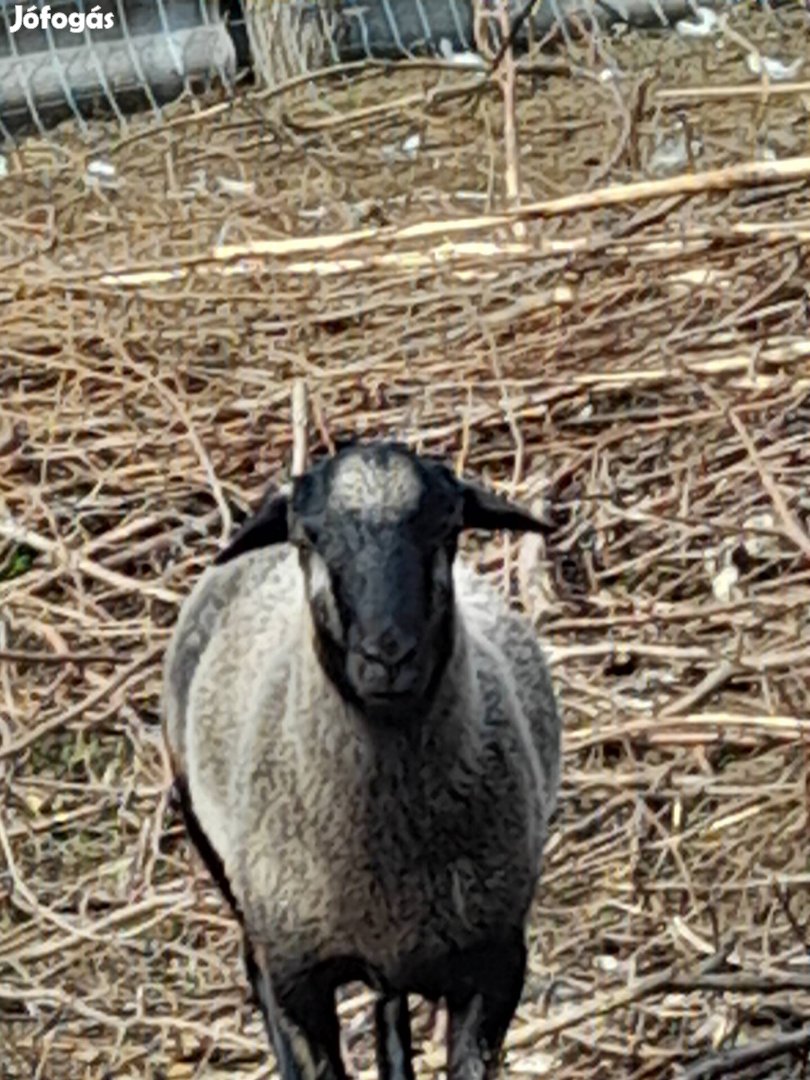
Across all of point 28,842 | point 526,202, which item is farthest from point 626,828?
point 526,202

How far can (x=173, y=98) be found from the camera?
1265cm

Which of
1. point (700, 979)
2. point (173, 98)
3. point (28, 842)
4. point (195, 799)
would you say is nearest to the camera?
point (195, 799)

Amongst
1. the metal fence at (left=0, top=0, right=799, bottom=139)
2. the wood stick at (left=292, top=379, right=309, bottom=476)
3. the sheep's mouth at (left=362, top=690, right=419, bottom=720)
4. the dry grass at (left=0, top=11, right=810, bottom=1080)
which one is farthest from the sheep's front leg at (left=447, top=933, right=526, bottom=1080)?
the metal fence at (left=0, top=0, right=799, bottom=139)

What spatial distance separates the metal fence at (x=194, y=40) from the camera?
12.4 metres

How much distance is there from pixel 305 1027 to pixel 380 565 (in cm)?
88

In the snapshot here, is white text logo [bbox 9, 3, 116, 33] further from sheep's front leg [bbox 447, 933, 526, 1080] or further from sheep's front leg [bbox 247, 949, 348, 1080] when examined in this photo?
sheep's front leg [bbox 447, 933, 526, 1080]

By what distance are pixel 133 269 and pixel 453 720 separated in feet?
15.8

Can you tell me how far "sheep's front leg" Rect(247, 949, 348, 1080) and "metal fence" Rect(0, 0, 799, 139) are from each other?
7.65 meters

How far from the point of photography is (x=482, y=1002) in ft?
16.0

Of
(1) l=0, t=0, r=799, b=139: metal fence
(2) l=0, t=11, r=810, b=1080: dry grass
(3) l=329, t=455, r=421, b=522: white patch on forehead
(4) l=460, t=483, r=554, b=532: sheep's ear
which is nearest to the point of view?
(3) l=329, t=455, r=421, b=522: white patch on forehead

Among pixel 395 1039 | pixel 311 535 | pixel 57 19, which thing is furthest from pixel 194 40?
pixel 311 535

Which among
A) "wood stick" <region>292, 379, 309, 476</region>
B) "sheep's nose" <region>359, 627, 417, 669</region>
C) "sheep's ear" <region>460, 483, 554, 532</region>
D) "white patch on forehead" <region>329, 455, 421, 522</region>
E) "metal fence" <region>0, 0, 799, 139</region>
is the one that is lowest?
"metal fence" <region>0, 0, 799, 139</region>

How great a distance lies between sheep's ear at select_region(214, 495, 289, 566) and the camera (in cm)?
477

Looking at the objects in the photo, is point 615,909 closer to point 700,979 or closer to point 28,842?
point 700,979
